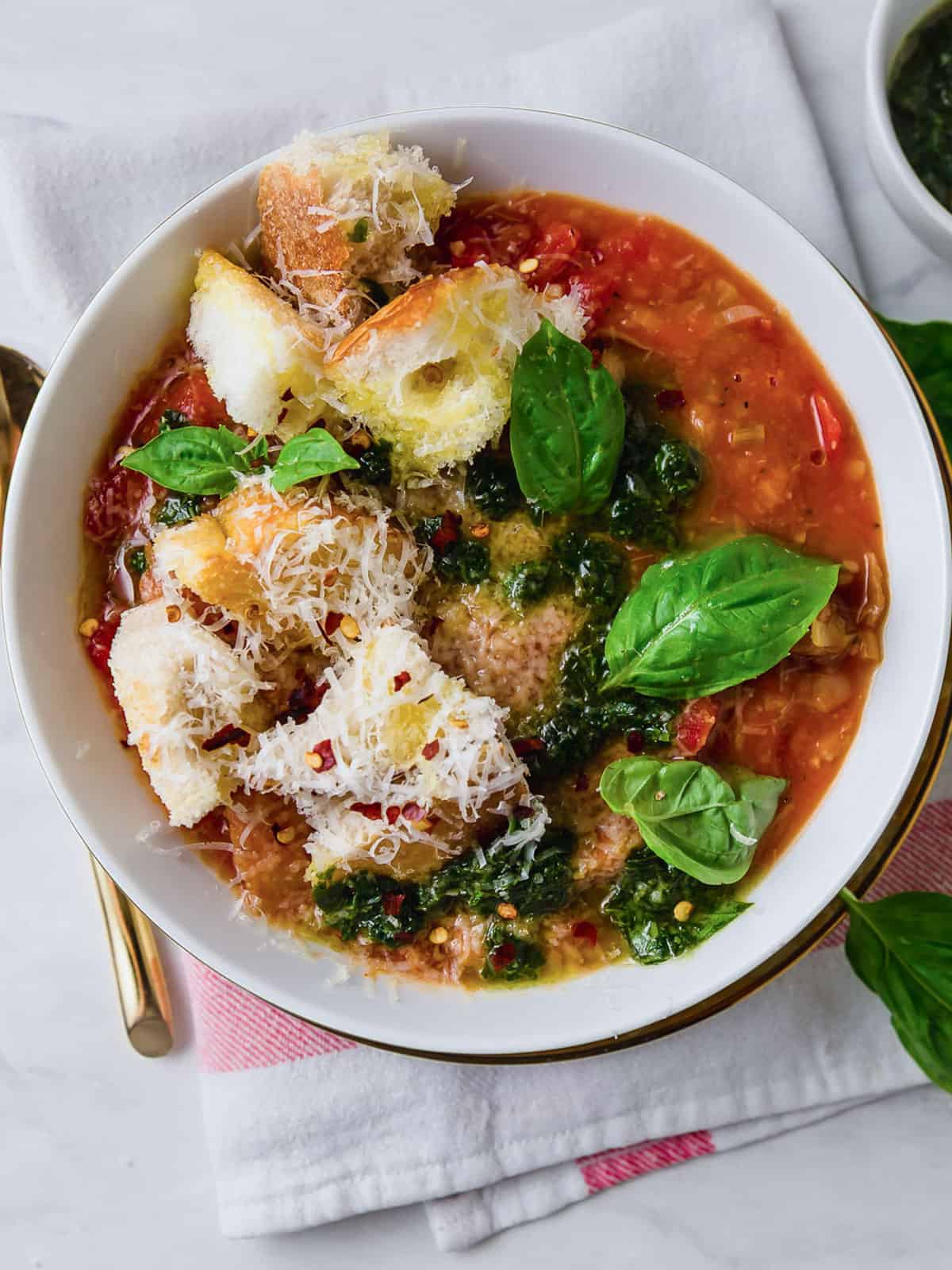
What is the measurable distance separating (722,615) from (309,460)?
3.30 feet

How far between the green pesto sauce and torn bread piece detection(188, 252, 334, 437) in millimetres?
1819

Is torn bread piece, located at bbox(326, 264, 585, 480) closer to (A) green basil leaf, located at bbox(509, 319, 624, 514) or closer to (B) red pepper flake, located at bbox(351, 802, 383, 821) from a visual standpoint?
(A) green basil leaf, located at bbox(509, 319, 624, 514)

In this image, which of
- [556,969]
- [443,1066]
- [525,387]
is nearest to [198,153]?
[525,387]

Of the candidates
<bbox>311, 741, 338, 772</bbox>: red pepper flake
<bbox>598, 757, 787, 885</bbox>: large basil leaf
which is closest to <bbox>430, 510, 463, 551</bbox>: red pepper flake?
<bbox>311, 741, 338, 772</bbox>: red pepper flake

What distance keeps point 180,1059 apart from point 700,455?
234 cm

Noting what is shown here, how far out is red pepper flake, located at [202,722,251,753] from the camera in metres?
2.78

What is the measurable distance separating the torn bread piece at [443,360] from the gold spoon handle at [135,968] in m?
1.58

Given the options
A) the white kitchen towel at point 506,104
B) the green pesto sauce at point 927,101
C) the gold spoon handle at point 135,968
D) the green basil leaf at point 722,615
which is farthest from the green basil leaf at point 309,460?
the green pesto sauce at point 927,101

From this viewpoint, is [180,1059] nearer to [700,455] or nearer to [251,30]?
[700,455]

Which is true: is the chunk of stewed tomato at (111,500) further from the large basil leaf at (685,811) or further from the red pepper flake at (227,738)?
the large basil leaf at (685,811)

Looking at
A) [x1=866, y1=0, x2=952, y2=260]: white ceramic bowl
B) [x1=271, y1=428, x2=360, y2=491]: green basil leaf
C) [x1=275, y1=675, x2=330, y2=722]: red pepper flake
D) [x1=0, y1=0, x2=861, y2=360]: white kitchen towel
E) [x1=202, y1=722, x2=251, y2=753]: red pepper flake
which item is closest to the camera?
[x1=271, y1=428, x2=360, y2=491]: green basil leaf

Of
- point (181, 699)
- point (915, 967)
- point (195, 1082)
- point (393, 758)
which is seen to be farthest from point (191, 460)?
point (915, 967)

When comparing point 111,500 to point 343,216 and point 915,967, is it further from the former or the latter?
point 915,967

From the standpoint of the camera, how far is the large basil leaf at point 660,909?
9.61 ft
